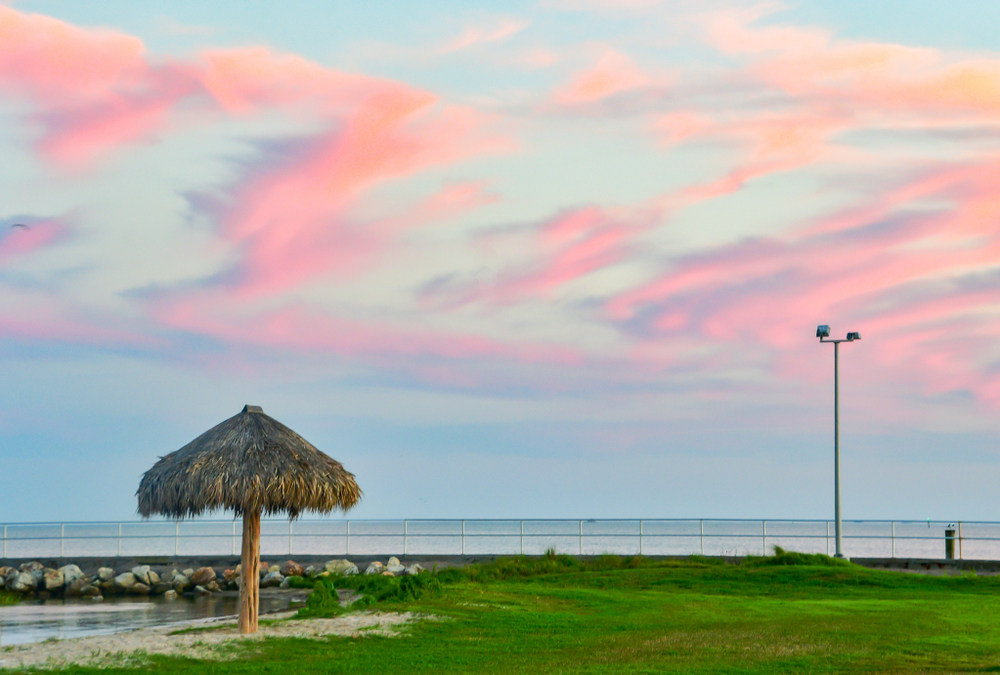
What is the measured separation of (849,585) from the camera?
26.2 m

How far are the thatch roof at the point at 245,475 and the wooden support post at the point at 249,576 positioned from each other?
1.14ft

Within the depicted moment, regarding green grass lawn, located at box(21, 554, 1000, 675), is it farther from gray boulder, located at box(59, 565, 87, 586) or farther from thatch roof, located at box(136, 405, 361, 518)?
gray boulder, located at box(59, 565, 87, 586)

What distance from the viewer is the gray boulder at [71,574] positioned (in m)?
32.3

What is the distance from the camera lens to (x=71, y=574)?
32.6 meters

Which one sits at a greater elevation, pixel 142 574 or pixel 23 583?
pixel 142 574

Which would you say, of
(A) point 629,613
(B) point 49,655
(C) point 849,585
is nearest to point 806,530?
(C) point 849,585

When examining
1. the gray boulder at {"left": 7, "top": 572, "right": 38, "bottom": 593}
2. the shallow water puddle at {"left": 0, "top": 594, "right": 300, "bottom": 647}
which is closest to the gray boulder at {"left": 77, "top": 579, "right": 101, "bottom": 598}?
the shallow water puddle at {"left": 0, "top": 594, "right": 300, "bottom": 647}

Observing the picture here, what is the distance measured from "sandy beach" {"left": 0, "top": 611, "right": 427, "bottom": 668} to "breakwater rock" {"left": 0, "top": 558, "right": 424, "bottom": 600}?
1270 cm

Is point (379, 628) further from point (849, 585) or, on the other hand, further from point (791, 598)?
point (849, 585)

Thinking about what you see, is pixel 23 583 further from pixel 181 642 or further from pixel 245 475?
pixel 181 642

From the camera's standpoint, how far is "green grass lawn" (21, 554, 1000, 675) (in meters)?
14.3

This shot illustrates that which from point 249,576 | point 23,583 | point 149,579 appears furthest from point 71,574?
point 249,576

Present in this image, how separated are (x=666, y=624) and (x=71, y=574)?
2171 centimetres

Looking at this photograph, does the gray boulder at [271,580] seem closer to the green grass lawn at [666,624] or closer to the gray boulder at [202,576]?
the gray boulder at [202,576]
